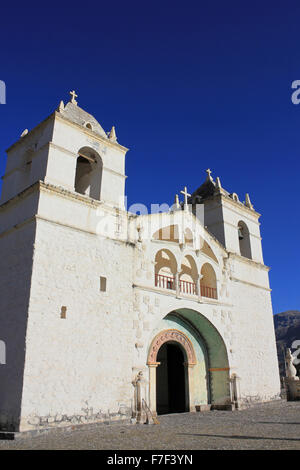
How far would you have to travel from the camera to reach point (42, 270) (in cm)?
1073

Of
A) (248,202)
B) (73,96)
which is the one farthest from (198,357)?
(73,96)

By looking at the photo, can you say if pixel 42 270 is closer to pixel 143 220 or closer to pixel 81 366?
pixel 81 366

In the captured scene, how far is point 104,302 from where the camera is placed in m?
A: 12.0

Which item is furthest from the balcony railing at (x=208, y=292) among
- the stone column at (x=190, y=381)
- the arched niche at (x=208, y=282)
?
the stone column at (x=190, y=381)

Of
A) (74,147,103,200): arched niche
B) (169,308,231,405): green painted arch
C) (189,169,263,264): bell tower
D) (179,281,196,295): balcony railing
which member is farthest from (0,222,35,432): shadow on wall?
(189,169,263,264): bell tower

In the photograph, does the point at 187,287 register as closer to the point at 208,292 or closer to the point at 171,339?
the point at 208,292

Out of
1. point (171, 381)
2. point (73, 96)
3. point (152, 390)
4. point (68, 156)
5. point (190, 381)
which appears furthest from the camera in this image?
point (171, 381)

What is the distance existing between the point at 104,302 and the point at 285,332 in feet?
259

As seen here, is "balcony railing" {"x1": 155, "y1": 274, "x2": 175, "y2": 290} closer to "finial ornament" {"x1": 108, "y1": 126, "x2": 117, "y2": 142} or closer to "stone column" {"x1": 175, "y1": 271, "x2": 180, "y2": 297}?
"stone column" {"x1": 175, "y1": 271, "x2": 180, "y2": 297}

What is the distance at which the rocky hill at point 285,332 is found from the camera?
68.0 m

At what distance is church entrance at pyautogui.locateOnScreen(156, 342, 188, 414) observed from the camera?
54.0ft

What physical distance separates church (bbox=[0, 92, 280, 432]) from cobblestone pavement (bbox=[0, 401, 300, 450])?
27.7 inches

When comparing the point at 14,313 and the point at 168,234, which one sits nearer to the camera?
the point at 14,313

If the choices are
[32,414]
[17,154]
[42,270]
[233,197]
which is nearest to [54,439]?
[32,414]
